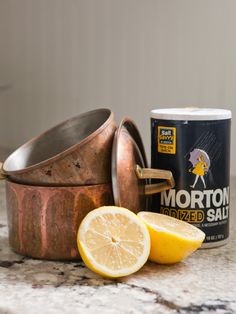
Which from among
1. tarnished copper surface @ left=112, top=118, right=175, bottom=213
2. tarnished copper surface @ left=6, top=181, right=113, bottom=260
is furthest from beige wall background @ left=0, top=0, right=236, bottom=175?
tarnished copper surface @ left=6, top=181, right=113, bottom=260

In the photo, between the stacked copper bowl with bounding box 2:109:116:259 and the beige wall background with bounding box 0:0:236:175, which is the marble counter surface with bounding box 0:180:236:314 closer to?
the stacked copper bowl with bounding box 2:109:116:259

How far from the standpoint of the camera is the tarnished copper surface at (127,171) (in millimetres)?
785

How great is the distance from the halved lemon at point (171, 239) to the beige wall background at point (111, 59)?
638 millimetres

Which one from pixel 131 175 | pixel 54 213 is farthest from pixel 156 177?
pixel 54 213

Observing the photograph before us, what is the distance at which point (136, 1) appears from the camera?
4.84 ft

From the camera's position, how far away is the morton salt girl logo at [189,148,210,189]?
2.68ft

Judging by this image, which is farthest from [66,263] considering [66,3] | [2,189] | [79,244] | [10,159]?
[66,3]

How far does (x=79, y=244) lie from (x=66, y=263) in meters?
0.08

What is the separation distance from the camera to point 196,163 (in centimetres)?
82

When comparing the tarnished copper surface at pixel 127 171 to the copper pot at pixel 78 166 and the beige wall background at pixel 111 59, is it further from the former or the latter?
the beige wall background at pixel 111 59

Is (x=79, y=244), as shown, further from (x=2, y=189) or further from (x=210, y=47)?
(x=210, y=47)

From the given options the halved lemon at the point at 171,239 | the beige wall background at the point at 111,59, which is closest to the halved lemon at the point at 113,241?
the halved lemon at the point at 171,239

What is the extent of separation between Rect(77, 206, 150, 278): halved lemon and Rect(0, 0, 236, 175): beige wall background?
0.69 m

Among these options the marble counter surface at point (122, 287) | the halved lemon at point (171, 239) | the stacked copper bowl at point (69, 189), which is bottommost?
the marble counter surface at point (122, 287)
